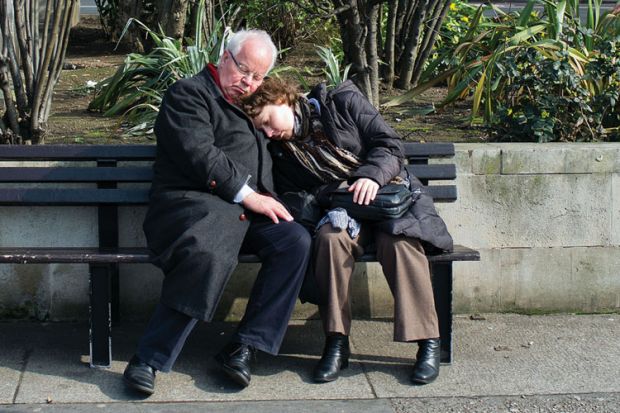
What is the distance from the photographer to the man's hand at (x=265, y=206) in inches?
169

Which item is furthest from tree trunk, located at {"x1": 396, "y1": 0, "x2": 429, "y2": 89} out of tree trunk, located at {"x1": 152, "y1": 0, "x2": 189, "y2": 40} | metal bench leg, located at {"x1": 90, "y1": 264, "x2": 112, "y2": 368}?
metal bench leg, located at {"x1": 90, "y1": 264, "x2": 112, "y2": 368}

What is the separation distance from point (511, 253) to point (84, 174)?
214 cm

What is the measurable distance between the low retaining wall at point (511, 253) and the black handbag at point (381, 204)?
27.8 inches

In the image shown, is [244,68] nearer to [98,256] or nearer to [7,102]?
[98,256]

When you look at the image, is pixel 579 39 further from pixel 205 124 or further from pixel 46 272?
pixel 46 272

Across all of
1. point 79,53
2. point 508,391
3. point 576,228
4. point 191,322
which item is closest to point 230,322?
point 191,322

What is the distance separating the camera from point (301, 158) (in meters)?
4.48

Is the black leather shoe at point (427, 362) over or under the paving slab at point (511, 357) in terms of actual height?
over

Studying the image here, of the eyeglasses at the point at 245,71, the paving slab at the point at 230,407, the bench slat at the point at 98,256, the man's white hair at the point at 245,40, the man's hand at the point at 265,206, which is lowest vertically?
the paving slab at the point at 230,407

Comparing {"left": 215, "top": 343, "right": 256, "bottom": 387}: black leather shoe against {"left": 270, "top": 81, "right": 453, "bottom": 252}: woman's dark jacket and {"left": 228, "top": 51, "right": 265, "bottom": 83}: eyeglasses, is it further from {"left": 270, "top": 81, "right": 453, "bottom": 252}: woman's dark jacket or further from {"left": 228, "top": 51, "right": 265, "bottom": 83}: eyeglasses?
{"left": 228, "top": 51, "right": 265, "bottom": 83}: eyeglasses

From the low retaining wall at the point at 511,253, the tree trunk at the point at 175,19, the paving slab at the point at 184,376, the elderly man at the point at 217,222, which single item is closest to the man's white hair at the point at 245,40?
the elderly man at the point at 217,222

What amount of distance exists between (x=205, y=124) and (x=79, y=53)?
546 cm

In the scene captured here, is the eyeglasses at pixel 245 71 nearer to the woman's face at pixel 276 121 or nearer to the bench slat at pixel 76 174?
the woman's face at pixel 276 121

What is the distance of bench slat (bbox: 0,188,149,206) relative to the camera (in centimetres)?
457
